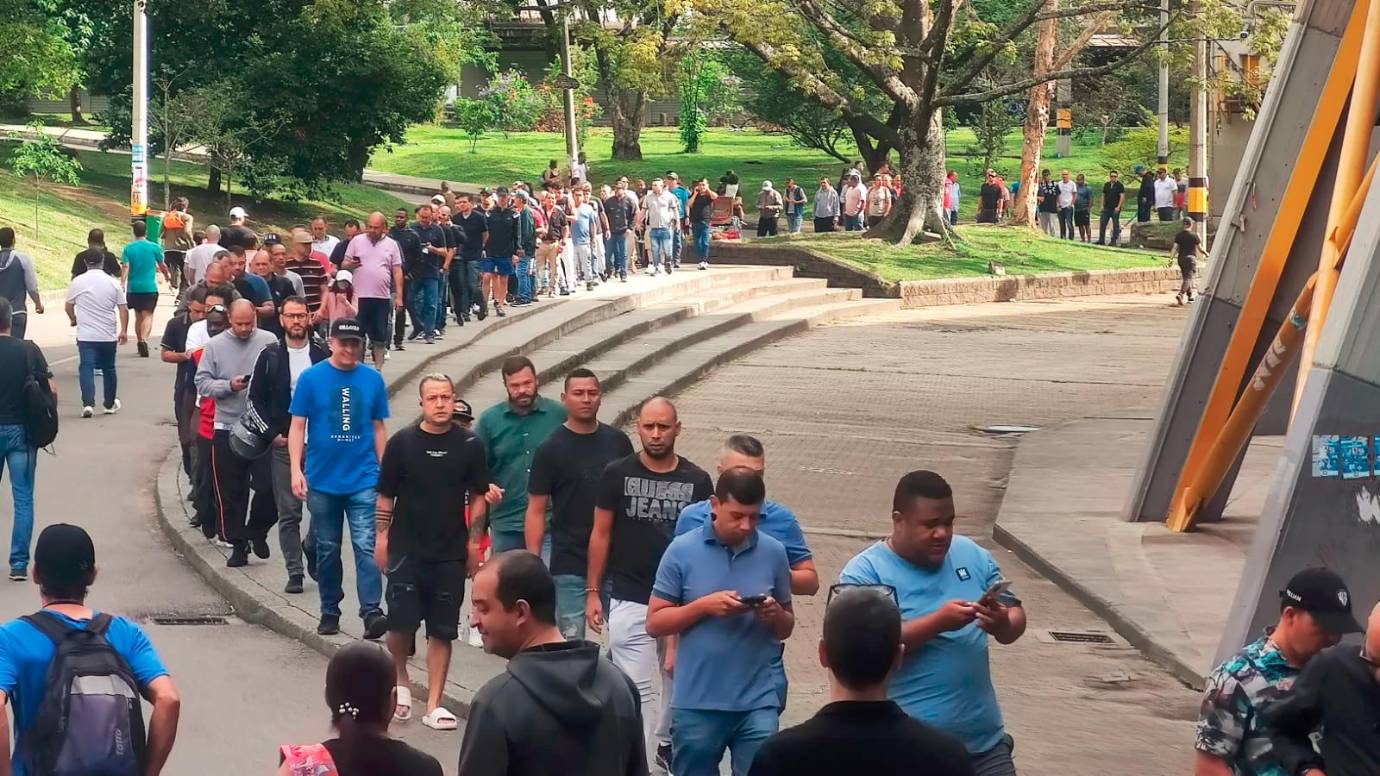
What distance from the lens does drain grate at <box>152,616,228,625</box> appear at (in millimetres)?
11633

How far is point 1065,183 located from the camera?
46375mm

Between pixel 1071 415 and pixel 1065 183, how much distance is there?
958 inches

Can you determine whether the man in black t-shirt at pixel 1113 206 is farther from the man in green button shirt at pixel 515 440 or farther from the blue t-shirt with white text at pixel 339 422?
the man in green button shirt at pixel 515 440

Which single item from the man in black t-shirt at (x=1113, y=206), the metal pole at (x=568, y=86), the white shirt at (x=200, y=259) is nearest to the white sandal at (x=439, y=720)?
the white shirt at (x=200, y=259)

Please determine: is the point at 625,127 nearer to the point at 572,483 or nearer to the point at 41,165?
the point at 41,165

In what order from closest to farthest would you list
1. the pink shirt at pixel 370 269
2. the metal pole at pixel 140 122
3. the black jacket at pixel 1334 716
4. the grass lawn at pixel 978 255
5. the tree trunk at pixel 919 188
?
the black jacket at pixel 1334 716, the pink shirt at pixel 370 269, the metal pole at pixel 140 122, the grass lawn at pixel 978 255, the tree trunk at pixel 919 188

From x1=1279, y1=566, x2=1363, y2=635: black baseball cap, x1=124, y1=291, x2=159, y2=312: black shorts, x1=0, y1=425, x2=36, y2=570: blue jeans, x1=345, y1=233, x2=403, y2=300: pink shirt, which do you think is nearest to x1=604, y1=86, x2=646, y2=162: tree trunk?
x1=124, y1=291, x2=159, y2=312: black shorts

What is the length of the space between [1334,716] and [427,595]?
16.2ft

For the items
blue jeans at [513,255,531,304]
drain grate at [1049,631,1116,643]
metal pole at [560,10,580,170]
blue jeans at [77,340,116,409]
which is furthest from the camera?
metal pole at [560,10,580,170]

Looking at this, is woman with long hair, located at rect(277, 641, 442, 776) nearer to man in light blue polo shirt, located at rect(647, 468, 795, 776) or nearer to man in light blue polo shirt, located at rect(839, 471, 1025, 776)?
man in light blue polo shirt, located at rect(839, 471, 1025, 776)

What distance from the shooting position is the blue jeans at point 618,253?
105 ft

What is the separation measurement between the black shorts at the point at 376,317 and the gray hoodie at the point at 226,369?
23.5 feet

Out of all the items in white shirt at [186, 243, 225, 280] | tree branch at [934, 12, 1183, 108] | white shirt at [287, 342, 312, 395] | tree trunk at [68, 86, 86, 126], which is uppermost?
tree branch at [934, 12, 1183, 108]

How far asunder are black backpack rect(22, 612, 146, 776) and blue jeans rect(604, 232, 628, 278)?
86.5 feet
